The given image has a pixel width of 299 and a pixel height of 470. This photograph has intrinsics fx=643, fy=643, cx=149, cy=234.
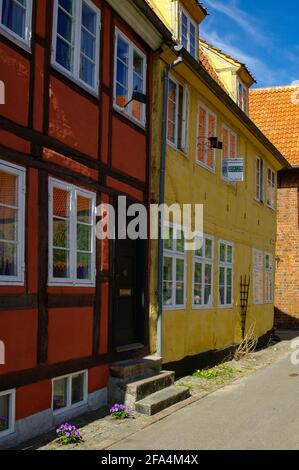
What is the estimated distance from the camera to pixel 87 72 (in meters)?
8.70

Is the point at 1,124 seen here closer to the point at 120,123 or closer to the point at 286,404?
the point at 120,123

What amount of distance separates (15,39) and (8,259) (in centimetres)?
236

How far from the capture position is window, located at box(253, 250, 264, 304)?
59.4ft

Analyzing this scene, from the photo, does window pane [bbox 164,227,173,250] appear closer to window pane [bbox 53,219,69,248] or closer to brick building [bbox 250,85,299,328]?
window pane [bbox 53,219,69,248]

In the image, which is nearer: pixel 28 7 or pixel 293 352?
pixel 28 7

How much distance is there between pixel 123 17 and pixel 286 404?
20.5ft

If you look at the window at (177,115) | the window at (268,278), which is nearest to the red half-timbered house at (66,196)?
the window at (177,115)

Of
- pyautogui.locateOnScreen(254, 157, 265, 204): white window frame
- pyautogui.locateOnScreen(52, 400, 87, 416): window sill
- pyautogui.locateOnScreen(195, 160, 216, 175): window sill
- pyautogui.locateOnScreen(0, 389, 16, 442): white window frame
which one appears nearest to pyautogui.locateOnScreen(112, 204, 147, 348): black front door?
pyautogui.locateOnScreen(52, 400, 87, 416): window sill

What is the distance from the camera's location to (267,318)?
19734 mm

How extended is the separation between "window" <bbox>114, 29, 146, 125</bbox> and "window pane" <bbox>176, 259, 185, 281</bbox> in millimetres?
2892

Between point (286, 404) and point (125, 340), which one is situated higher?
point (125, 340)

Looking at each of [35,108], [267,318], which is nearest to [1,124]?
[35,108]

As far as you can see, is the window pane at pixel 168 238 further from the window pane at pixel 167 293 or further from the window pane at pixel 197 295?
the window pane at pixel 197 295

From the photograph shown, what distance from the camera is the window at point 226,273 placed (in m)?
14.9
